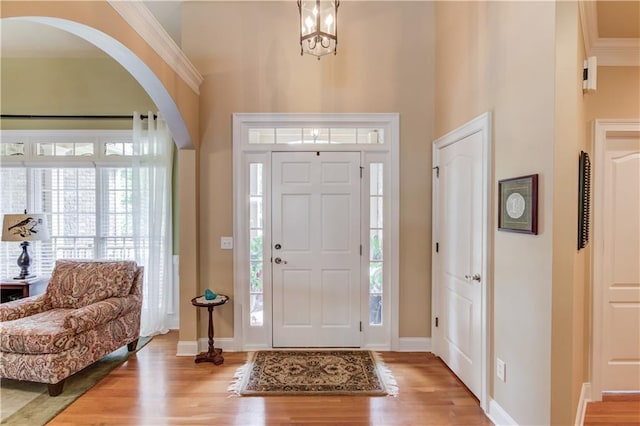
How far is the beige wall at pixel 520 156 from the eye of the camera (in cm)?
179

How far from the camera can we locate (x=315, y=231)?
3.33 metres

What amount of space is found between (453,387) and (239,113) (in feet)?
10.7

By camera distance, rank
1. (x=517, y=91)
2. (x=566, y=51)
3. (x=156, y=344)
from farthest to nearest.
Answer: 1. (x=156, y=344)
2. (x=517, y=91)
3. (x=566, y=51)

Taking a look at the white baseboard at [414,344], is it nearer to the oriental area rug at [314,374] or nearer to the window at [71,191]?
the oriental area rug at [314,374]

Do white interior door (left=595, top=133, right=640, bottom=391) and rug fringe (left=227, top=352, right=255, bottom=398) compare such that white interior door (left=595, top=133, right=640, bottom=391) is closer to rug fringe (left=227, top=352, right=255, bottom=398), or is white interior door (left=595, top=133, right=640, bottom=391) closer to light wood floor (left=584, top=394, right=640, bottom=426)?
light wood floor (left=584, top=394, right=640, bottom=426)

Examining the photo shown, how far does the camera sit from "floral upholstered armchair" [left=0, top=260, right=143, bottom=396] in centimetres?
245

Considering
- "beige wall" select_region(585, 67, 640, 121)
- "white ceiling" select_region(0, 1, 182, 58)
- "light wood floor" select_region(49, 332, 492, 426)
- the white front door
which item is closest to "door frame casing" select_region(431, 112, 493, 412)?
"light wood floor" select_region(49, 332, 492, 426)

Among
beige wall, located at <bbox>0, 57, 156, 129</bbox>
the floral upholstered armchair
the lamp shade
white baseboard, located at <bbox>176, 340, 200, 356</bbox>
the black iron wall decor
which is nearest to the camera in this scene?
the black iron wall decor

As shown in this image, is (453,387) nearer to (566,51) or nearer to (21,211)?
(566,51)

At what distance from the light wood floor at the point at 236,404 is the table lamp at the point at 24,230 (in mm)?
1934

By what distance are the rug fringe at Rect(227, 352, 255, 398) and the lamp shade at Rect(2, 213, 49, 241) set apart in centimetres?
280

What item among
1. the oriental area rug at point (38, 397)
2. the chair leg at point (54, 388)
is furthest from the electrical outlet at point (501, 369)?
the chair leg at point (54, 388)

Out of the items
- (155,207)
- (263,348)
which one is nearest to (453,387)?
(263,348)

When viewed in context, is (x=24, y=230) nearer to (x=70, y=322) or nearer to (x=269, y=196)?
(x=70, y=322)
